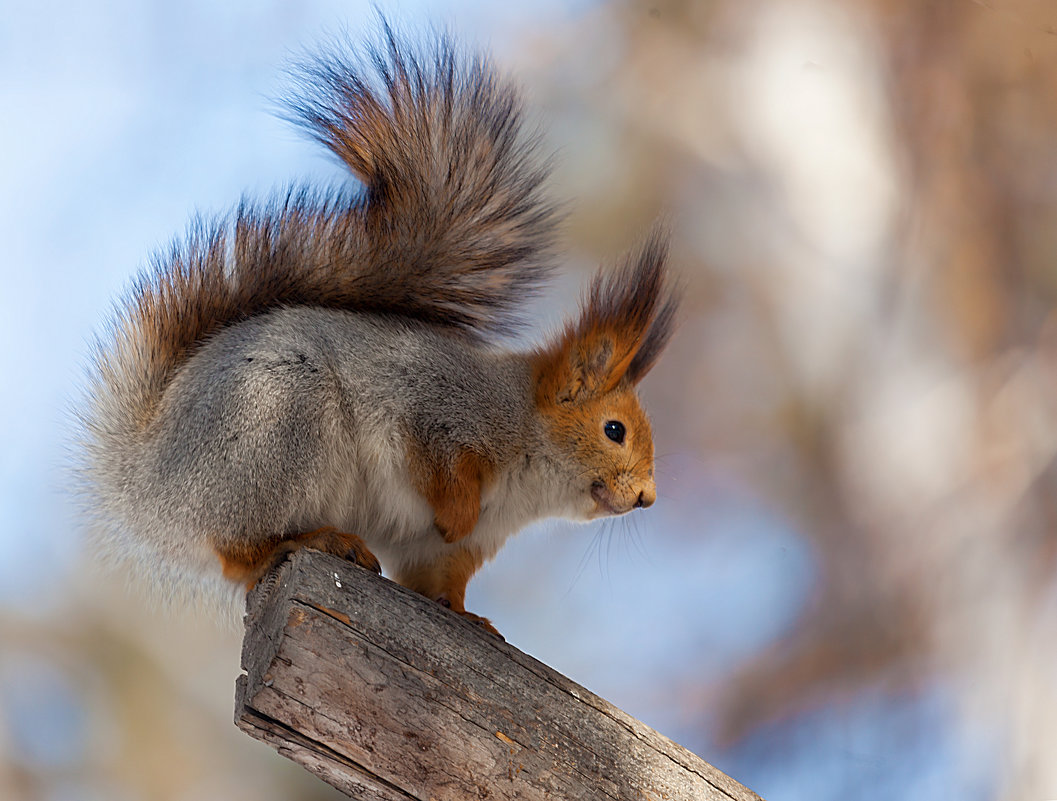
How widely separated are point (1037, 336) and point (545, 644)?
1.72m

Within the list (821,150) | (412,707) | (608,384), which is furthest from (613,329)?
(821,150)

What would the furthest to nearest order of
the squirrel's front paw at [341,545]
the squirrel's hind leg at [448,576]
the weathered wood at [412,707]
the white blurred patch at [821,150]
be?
the white blurred patch at [821,150]
the squirrel's hind leg at [448,576]
the squirrel's front paw at [341,545]
the weathered wood at [412,707]

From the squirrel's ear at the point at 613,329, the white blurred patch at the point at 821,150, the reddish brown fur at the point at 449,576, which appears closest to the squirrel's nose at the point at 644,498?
the squirrel's ear at the point at 613,329

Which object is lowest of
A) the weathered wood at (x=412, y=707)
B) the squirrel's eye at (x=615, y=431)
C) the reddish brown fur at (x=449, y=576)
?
the weathered wood at (x=412, y=707)

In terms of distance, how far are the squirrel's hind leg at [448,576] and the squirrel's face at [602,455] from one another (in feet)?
0.70

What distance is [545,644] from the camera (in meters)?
2.53

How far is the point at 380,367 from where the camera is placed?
1488 millimetres

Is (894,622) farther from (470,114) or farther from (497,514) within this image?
(470,114)

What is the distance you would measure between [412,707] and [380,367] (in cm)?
51

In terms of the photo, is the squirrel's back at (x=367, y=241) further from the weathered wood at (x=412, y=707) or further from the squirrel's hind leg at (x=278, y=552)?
the weathered wood at (x=412, y=707)

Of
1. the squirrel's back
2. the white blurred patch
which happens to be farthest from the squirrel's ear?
the white blurred patch

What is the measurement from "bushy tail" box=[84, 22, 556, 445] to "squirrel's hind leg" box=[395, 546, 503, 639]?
16.1 inches

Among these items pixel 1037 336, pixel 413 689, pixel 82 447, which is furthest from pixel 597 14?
pixel 413 689

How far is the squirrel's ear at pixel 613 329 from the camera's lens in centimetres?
167
